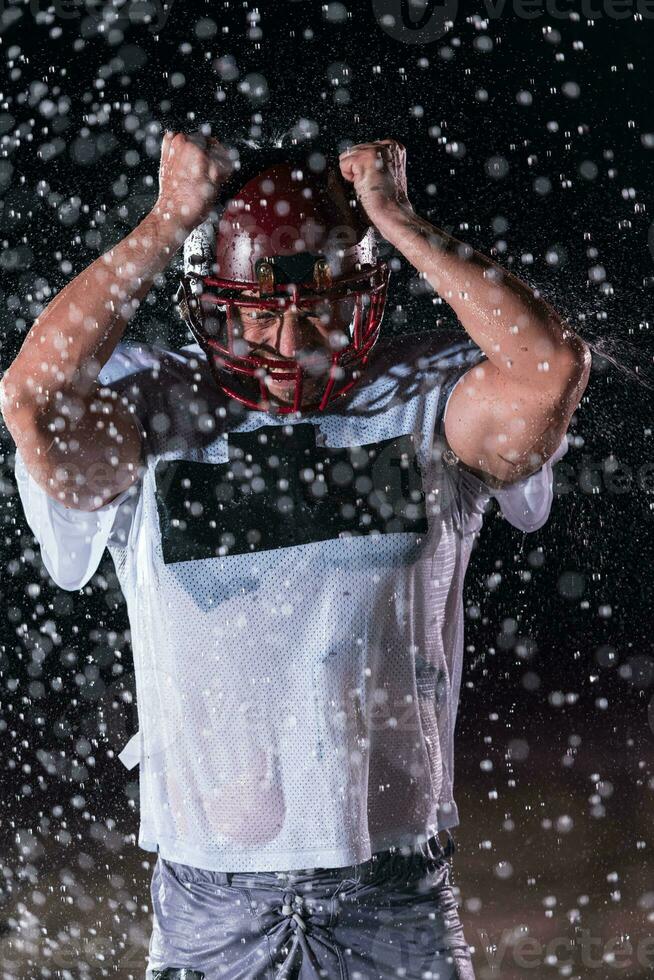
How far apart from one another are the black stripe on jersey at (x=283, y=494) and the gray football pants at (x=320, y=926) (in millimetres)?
421

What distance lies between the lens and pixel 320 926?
1.36 m

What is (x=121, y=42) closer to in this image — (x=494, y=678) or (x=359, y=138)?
(x=359, y=138)

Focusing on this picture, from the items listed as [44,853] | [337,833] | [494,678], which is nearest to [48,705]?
[44,853]

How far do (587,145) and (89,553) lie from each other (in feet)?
5.40

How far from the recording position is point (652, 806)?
3051 millimetres

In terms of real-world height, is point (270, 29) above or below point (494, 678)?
above

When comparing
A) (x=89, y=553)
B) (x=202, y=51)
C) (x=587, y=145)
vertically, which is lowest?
(x=89, y=553)
